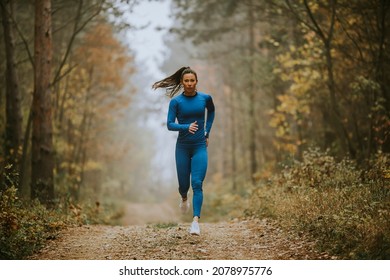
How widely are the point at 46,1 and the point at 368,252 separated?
30.2ft

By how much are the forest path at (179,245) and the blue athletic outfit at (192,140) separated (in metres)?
0.70

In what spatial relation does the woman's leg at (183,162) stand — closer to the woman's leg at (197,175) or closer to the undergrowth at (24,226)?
the woman's leg at (197,175)

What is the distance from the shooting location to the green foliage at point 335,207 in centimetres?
559

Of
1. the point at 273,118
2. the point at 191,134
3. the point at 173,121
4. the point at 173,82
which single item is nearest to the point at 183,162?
the point at 191,134

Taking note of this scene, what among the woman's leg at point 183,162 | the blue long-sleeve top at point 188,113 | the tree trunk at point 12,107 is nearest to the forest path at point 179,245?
the woman's leg at point 183,162

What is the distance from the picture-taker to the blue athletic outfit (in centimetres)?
703

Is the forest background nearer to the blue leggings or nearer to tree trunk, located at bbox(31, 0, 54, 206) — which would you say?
tree trunk, located at bbox(31, 0, 54, 206)

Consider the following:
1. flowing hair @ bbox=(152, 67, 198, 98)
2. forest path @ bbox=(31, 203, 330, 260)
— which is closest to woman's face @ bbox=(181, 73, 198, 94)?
flowing hair @ bbox=(152, 67, 198, 98)

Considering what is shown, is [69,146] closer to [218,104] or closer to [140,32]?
[140,32]

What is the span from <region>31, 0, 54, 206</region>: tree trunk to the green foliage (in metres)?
5.32

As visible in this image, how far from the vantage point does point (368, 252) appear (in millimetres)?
5395

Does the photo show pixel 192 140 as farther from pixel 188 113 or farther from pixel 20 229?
pixel 20 229

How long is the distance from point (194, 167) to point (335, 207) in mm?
2410

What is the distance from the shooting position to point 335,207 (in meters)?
6.98
